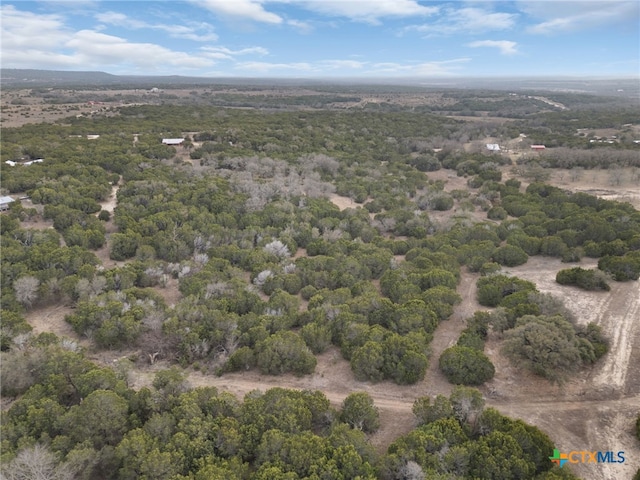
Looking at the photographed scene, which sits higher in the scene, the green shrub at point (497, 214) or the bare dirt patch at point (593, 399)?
the green shrub at point (497, 214)

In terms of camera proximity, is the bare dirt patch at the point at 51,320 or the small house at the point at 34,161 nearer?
the bare dirt patch at the point at 51,320

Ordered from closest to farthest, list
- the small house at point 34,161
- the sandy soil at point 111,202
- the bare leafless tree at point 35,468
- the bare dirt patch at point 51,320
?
1. the bare leafless tree at point 35,468
2. the bare dirt patch at point 51,320
3. the sandy soil at point 111,202
4. the small house at point 34,161

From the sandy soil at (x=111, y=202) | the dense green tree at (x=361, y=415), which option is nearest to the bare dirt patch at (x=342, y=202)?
the sandy soil at (x=111, y=202)

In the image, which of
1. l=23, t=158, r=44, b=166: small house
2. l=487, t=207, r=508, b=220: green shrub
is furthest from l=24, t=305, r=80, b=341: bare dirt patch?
l=487, t=207, r=508, b=220: green shrub

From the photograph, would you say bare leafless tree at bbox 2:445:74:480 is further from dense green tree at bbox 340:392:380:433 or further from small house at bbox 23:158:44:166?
small house at bbox 23:158:44:166

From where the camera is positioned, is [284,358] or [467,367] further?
[284,358]

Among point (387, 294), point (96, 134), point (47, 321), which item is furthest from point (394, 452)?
point (96, 134)

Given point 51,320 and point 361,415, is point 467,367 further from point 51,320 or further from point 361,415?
point 51,320

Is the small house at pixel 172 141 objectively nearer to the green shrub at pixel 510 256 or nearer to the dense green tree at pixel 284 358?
the green shrub at pixel 510 256

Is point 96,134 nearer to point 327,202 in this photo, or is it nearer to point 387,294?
point 327,202

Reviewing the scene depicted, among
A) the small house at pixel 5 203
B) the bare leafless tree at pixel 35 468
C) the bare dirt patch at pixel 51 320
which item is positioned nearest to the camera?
the bare leafless tree at pixel 35 468

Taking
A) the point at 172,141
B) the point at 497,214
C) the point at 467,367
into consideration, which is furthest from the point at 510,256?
the point at 172,141

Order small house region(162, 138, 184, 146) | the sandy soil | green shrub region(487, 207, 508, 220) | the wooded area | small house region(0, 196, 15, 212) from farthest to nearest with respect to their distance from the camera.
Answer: small house region(162, 138, 184, 146), green shrub region(487, 207, 508, 220), the sandy soil, small house region(0, 196, 15, 212), the wooded area
